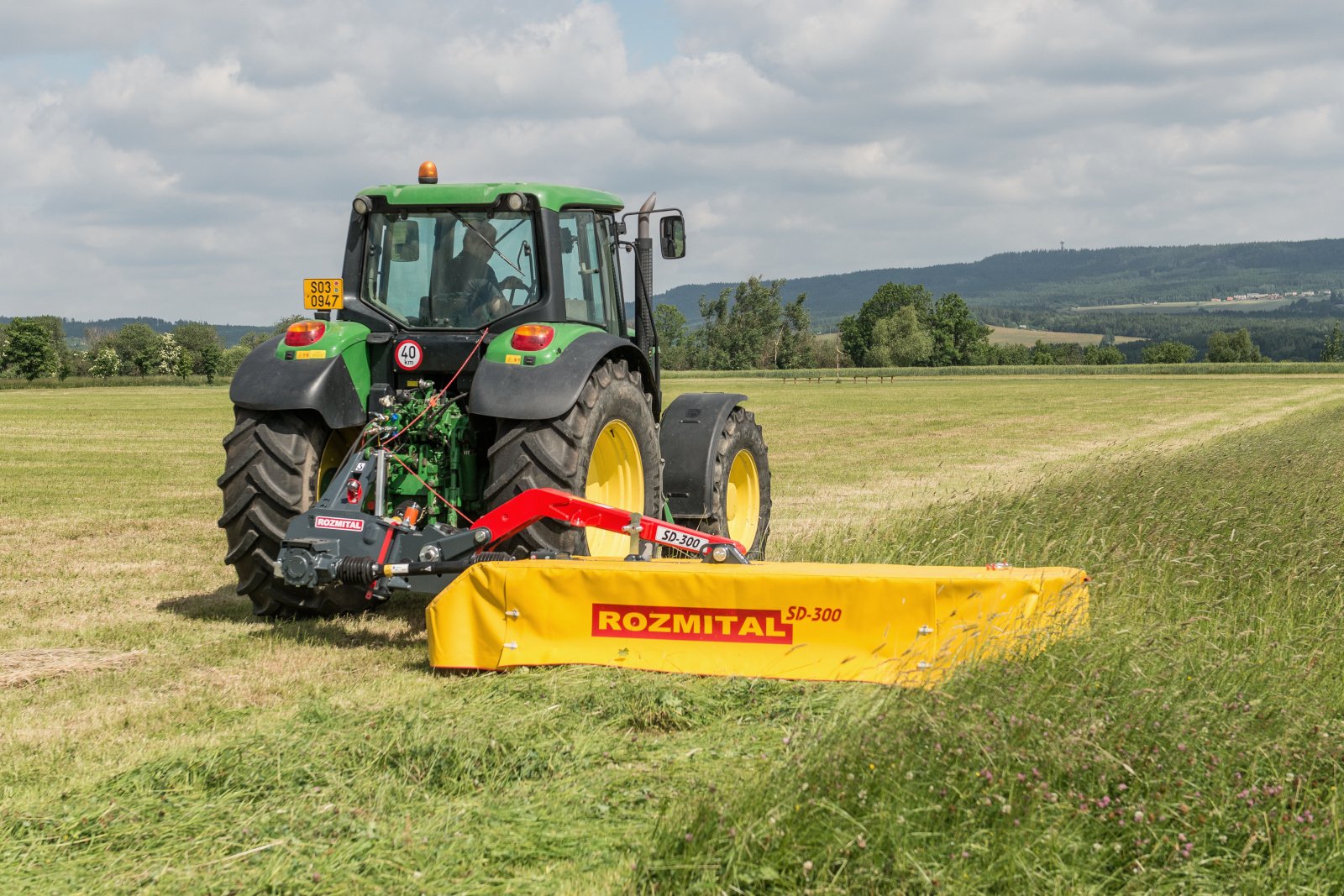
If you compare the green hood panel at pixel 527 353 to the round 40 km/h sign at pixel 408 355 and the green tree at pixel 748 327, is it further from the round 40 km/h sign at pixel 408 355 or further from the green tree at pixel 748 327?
the green tree at pixel 748 327

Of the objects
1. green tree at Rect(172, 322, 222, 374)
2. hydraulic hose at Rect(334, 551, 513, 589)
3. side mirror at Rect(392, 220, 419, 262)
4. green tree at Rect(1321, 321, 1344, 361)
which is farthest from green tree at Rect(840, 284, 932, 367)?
hydraulic hose at Rect(334, 551, 513, 589)

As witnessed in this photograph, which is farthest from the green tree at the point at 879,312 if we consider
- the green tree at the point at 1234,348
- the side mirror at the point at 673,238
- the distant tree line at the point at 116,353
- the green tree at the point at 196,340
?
the side mirror at the point at 673,238

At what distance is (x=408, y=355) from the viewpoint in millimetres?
6820

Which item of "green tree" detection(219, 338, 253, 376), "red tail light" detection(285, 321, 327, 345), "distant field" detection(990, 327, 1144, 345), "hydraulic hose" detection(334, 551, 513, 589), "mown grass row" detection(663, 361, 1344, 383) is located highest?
"green tree" detection(219, 338, 253, 376)

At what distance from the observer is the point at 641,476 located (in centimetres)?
704

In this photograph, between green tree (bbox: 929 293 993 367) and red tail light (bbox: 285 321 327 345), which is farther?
green tree (bbox: 929 293 993 367)

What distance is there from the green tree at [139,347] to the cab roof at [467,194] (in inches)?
4087

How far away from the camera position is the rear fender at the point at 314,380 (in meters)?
6.42

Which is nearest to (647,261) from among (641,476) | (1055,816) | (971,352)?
Answer: (641,476)

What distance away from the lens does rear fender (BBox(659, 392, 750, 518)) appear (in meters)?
7.73

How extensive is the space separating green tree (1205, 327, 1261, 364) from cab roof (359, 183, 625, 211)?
11561cm

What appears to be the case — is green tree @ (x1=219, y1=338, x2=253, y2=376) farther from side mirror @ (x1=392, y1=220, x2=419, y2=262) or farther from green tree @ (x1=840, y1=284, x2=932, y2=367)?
side mirror @ (x1=392, y1=220, x2=419, y2=262)

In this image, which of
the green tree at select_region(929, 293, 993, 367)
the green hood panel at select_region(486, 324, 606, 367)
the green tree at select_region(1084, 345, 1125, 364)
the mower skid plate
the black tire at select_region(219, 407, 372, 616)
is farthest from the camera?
the green tree at select_region(1084, 345, 1125, 364)

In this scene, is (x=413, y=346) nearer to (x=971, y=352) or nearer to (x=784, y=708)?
(x=784, y=708)
